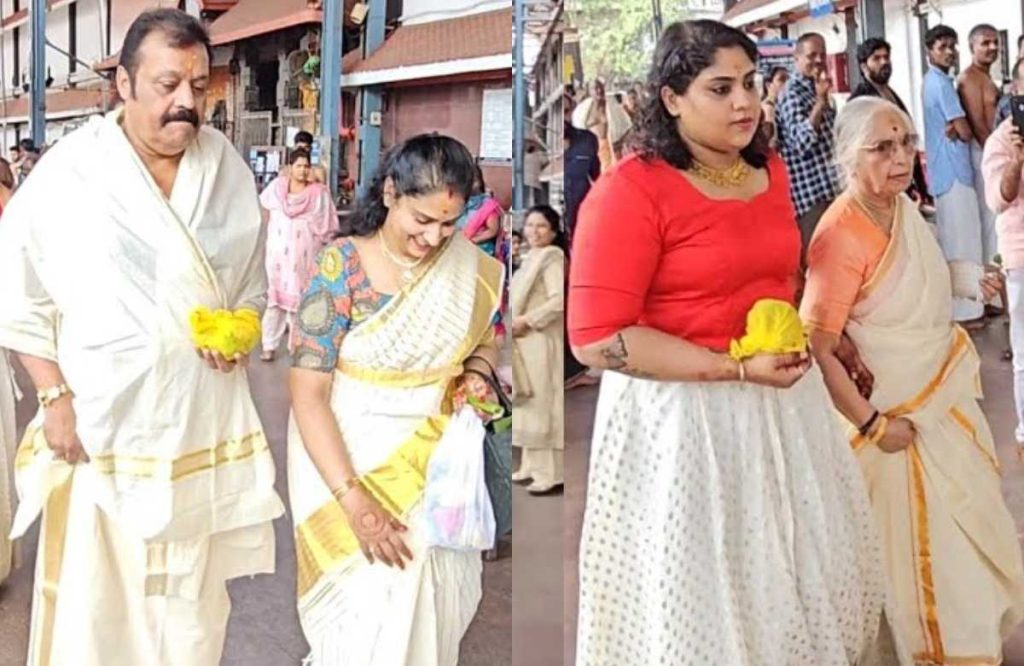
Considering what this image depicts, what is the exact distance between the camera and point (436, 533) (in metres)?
1.40

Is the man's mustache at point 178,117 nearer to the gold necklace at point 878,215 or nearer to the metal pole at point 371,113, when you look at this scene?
→ the metal pole at point 371,113

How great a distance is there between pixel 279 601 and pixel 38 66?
815mm

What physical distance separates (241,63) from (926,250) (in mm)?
830

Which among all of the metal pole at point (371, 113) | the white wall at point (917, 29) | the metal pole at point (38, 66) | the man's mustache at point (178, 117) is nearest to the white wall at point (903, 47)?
the white wall at point (917, 29)

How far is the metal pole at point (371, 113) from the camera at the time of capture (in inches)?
54.9

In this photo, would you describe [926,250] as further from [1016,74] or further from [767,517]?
[767,517]

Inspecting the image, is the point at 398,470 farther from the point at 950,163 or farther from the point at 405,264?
the point at 950,163

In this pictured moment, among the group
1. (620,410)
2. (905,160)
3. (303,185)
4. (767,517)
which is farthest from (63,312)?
(905,160)

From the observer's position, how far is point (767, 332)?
3.89 ft

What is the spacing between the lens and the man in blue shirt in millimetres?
1331

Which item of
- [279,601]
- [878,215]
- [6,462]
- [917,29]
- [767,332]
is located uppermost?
[917,29]

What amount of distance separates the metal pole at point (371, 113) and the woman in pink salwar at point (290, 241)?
0.21ft

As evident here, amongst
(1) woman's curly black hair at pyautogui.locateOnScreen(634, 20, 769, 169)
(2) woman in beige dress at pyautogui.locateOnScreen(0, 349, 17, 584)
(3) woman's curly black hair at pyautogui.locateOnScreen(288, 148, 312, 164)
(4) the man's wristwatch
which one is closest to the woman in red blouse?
(1) woman's curly black hair at pyautogui.locateOnScreen(634, 20, 769, 169)

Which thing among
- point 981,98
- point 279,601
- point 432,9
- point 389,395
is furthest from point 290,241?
point 981,98
